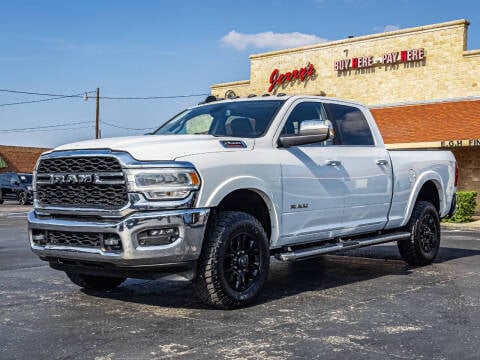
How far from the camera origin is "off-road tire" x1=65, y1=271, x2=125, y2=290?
270 inches

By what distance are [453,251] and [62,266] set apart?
24.0 ft

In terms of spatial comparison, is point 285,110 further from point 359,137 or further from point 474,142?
→ point 474,142

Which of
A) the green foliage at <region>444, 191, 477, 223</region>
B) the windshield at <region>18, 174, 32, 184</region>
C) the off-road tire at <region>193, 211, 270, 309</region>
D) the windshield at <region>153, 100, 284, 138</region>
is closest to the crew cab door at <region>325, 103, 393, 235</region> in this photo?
the windshield at <region>153, 100, 284, 138</region>

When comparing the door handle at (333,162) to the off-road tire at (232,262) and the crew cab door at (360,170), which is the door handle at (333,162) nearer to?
the crew cab door at (360,170)

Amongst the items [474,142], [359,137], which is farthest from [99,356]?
[474,142]

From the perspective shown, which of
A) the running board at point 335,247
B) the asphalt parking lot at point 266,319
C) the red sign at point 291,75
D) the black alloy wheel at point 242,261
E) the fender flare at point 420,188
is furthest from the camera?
the red sign at point 291,75

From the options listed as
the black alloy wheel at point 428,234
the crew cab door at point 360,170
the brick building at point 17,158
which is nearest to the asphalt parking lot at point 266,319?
the black alloy wheel at point 428,234

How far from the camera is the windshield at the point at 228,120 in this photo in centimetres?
685

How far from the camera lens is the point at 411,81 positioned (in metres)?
25.2

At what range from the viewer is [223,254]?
19.0 feet

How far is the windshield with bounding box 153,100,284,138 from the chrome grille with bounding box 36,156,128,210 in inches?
62.0

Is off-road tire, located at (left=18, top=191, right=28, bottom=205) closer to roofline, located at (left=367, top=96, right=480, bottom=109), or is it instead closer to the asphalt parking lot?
roofline, located at (left=367, top=96, right=480, bottom=109)

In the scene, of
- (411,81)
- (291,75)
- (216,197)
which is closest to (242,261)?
(216,197)

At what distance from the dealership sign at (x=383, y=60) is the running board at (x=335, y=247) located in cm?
1777
